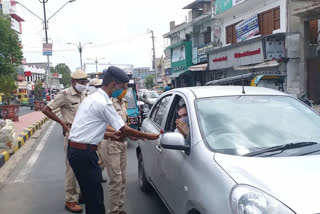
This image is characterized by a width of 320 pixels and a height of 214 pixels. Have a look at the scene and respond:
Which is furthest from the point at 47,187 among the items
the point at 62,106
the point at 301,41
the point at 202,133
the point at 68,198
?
the point at 301,41

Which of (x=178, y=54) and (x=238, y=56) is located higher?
(x=178, y=54)

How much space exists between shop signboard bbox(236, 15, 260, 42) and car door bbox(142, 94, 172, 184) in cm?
1785

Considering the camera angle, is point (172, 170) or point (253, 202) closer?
point (253, 202)

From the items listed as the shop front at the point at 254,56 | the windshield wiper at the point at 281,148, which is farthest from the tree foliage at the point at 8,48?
the windshield wiper at the point at 281,148

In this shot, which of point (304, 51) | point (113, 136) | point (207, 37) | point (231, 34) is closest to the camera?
point (113, 136)

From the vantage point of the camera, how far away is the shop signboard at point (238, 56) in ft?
65.3

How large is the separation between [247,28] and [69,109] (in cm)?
1948

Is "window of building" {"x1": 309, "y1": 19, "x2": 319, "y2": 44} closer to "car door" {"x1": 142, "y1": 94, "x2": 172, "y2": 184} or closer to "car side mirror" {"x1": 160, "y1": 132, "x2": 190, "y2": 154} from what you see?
"car door" {"x1": 142, "y1": 94, "x2": 172, "y2": 184}

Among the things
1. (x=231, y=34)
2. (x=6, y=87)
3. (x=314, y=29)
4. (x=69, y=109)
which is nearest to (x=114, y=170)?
(x=69, y=109)

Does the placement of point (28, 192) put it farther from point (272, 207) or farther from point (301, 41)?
point (301, 41)

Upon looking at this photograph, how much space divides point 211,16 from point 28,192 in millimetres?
24841

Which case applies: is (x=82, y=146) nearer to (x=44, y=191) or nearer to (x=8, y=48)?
(x=44, y=191)

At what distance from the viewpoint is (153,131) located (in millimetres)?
4168

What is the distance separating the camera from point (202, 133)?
2770 mm
